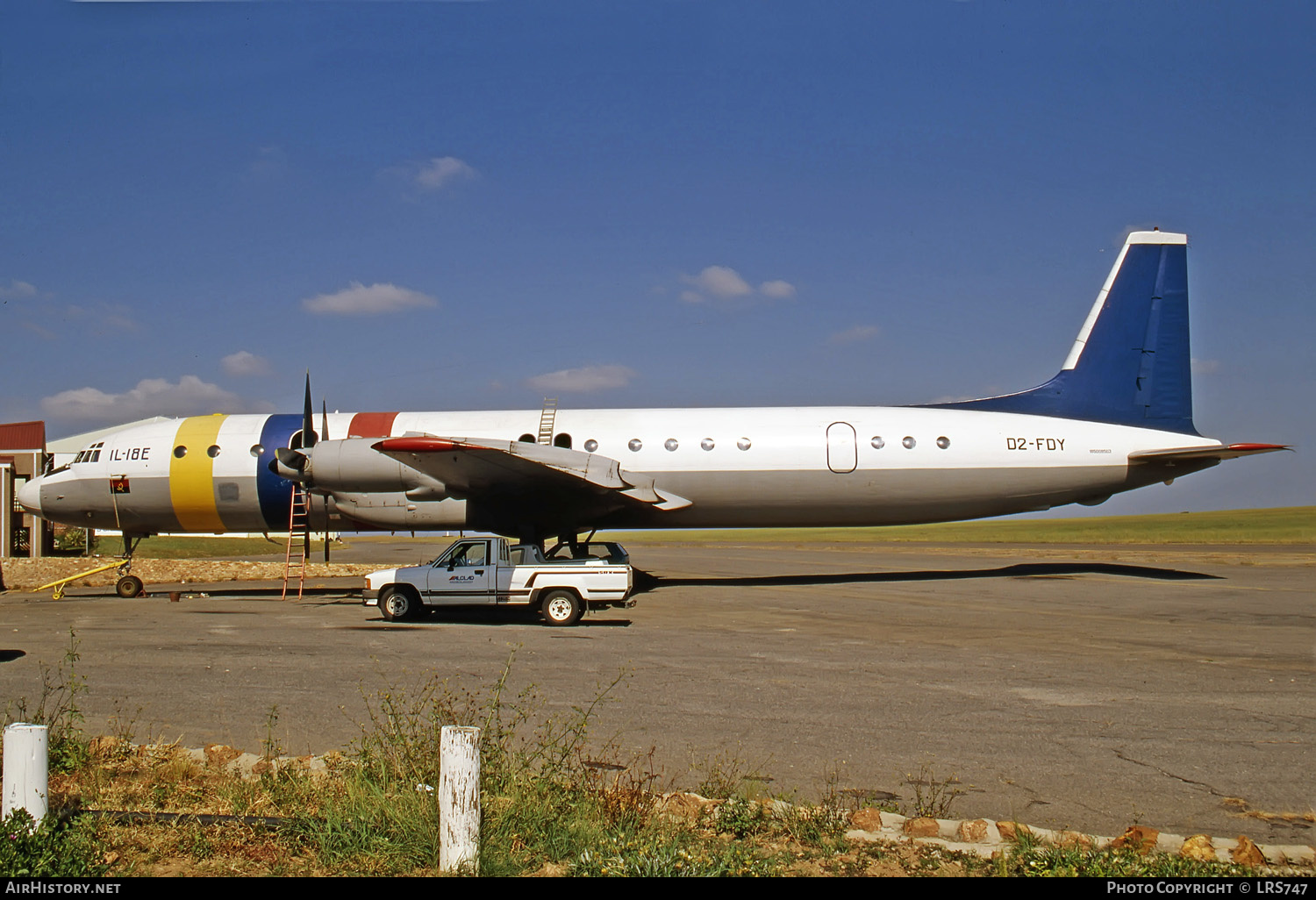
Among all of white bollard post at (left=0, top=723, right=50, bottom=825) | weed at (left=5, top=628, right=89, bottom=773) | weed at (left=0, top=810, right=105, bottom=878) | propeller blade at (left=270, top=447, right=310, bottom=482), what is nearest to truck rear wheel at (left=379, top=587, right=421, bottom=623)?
propeller blade at (left=270, top=447, right=310, bottom=482)

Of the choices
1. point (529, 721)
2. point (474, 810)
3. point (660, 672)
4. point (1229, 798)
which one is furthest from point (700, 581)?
point (474, 810)

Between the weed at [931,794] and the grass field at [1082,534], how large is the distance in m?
28.7

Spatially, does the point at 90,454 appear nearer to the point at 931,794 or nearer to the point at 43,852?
the point at 43,852

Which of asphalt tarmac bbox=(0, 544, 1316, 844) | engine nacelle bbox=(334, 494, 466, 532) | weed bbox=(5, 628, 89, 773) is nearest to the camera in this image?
weed bbox=(5, 628, 89, 773)

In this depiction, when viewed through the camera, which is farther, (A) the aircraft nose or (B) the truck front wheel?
(A) the aircraft nose

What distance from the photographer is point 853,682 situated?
1141cm

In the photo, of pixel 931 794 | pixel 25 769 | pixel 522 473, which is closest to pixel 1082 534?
pixel 522 473

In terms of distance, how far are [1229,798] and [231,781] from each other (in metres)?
6.95

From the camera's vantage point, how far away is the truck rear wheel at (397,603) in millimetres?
18172

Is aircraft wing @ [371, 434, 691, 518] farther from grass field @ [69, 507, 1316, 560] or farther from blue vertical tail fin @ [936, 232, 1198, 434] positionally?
grass field @ [69, 507, 1316, 560]

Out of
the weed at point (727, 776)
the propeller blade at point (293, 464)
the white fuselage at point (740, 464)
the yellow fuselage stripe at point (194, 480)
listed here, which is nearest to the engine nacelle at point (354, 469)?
the propeller blade at point (293, 464)

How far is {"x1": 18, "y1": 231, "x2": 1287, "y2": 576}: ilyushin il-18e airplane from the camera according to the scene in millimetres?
24109

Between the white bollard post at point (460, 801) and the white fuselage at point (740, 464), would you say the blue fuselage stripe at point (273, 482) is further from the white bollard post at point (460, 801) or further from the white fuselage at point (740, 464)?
the white bollard post at point (460, 801)

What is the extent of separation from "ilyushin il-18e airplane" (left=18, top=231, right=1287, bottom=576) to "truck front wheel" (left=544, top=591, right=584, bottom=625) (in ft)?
17.8
